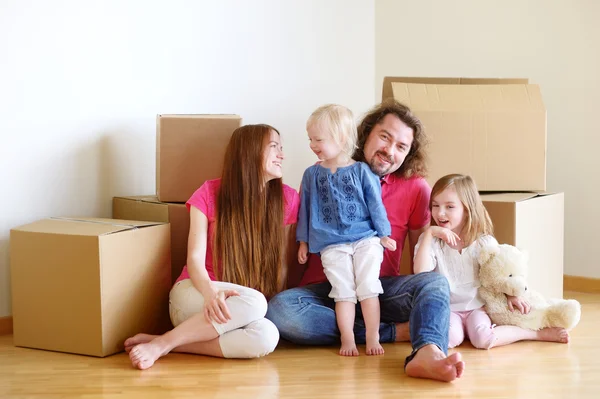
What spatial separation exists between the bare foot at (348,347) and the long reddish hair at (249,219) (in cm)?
25

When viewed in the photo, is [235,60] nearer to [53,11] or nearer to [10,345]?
[53,11]

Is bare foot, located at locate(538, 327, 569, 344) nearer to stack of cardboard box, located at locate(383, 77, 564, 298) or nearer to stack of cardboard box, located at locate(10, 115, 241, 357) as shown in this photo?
stack of cardboard box, located at locate(383, 77, 564, 298)

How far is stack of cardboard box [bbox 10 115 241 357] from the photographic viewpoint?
2.01 meters

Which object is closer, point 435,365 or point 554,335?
point 435,365

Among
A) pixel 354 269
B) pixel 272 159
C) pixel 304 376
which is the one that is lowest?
pixel 304 376

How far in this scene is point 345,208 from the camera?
2.12m

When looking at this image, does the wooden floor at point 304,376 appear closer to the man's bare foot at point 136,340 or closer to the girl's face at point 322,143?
the man's bare foot at point 136,340

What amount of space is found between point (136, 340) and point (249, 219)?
429 mm

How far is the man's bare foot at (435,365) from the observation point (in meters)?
1.76

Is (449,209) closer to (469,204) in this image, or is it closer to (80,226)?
(469,204)

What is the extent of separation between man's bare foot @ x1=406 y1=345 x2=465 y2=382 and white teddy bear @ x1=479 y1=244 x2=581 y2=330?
393 mm

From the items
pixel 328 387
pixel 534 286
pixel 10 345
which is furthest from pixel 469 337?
pixel 10 345

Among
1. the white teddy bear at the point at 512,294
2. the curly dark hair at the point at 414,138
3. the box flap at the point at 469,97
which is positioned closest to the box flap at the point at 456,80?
the box flap at the point at 469,97

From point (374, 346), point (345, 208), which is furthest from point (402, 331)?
point (345, 208)
